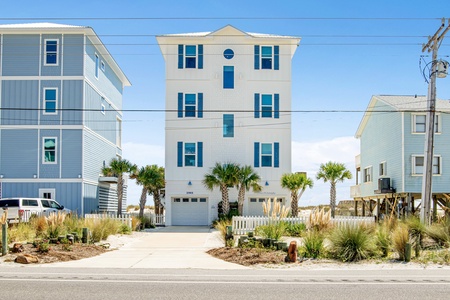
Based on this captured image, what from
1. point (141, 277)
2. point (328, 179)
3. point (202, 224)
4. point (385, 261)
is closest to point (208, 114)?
point (202, 224)

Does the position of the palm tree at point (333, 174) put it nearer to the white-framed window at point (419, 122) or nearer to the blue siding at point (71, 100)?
the white-framed window at point (419, 122)

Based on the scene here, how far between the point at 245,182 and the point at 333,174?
25.4 feet

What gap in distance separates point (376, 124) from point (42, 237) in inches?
1099

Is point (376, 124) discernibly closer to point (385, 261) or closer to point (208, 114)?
point (208, 114)

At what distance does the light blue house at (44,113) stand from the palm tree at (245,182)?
1032 cm

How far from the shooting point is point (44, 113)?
120 feet

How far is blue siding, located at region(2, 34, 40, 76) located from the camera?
36.8m

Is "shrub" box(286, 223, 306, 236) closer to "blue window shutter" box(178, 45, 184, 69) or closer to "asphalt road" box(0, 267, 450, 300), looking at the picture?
"asphalt road" box(0, 267, 450, 300)

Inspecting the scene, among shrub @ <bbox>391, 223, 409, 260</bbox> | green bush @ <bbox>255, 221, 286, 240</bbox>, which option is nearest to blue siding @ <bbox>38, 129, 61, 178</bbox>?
green bush @ <bbox>255, 221, 286, 240</bbox>

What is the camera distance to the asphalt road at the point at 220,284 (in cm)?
1102

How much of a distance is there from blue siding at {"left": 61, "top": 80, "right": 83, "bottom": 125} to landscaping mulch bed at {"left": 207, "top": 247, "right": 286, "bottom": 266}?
20.8m

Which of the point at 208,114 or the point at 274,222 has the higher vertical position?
the point at 208,114

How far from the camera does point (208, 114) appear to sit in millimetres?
38344

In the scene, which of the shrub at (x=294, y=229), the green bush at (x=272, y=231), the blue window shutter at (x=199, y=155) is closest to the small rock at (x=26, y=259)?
the green bush at (x=272, y=231)
